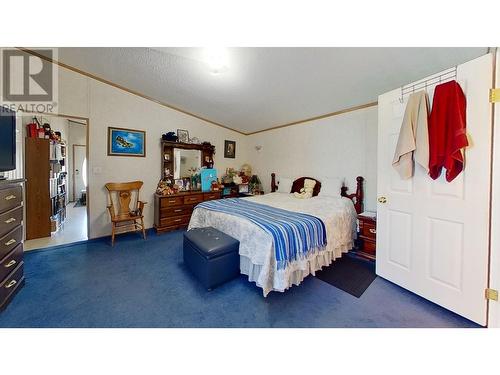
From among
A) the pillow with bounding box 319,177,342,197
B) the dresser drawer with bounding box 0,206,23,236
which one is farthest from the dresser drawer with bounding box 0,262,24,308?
the pillow with bounding box 319,177,342,197

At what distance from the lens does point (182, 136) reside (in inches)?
164

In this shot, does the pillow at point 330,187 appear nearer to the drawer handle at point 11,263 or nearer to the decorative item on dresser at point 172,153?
the decorative item on dresser at point 172,153

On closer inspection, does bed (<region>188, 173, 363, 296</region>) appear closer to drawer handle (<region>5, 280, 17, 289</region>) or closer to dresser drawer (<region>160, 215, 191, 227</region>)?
dresser drawer (<region>160, 215, 191, 227</region>)

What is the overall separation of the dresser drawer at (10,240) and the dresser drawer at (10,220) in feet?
0.15

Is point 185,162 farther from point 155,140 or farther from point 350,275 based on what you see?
point 350,275

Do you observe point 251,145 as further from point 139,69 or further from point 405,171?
point 405,171

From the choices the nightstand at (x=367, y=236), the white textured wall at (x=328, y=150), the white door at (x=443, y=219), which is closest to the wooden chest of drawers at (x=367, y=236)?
the nightstand at (x=367, y=236)

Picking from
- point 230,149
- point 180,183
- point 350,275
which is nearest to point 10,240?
point 180,183

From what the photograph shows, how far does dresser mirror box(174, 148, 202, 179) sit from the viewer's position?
13.6ft

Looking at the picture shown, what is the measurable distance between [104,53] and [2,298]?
9.15ft

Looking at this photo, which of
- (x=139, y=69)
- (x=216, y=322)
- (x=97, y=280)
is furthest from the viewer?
(x=139, y=69)
